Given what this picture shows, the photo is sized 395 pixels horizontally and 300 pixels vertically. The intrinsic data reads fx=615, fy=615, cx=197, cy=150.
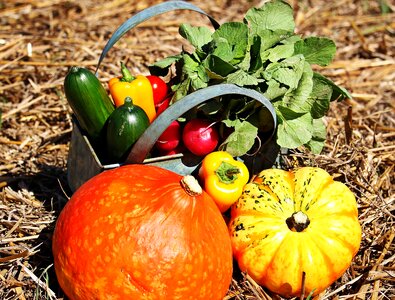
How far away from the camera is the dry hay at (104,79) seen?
10.4 feet

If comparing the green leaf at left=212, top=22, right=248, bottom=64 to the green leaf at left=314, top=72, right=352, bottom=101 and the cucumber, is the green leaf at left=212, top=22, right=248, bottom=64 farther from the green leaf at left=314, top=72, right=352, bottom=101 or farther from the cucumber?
the cucumber

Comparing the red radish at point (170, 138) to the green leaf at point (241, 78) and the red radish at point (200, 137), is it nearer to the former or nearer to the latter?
the red radish at point (200, 137)

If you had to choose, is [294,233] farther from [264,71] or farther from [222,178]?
[264,71]

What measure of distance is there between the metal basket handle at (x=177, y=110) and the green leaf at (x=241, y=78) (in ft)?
0.39

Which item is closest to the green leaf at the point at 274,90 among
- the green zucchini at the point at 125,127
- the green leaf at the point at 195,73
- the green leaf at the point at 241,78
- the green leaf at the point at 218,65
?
the green leaf at the point at 241,78

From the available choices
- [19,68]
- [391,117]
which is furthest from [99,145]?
[391,117]

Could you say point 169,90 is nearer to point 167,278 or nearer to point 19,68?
point 167,278

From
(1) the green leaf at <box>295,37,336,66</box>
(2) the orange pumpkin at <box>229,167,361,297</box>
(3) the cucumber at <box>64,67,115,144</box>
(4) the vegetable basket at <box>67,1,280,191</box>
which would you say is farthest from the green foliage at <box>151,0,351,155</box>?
(3) the cucumber at <box>64,67,115,144</box>

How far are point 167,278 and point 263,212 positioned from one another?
2.10ft

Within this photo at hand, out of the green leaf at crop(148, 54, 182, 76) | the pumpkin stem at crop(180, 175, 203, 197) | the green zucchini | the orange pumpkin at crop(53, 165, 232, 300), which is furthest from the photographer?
the green leaf at crop(148, 54, 182, 76)

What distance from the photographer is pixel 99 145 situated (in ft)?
10.8

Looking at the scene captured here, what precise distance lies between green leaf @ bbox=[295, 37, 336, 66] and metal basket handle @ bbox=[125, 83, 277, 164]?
58cm

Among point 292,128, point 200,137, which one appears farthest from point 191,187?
point 292,128

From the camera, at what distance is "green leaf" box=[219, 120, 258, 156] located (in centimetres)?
314
